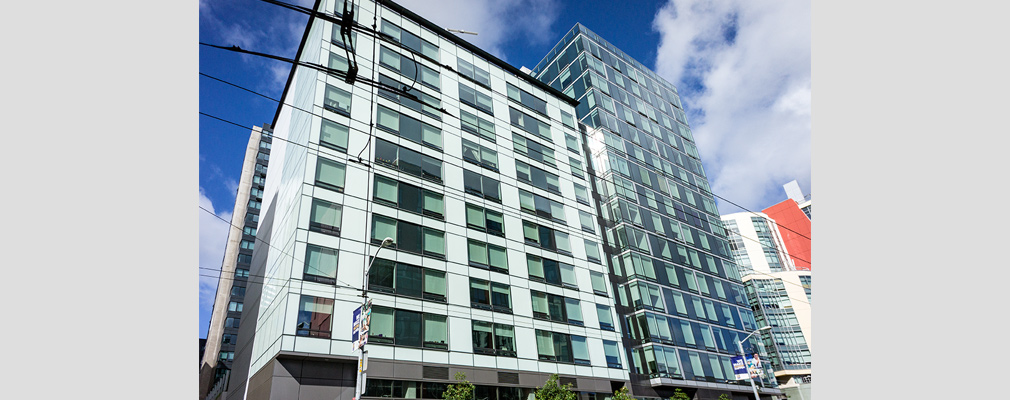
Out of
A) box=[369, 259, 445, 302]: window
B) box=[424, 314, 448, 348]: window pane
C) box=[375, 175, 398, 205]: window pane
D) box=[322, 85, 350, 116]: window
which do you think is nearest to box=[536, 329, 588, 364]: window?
box=[424, 314, 448, 348]: window pane

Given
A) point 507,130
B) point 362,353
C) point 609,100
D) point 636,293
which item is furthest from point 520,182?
point 362,353

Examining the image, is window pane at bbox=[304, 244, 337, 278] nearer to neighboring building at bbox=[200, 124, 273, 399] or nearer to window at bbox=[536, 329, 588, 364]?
window at bbox=[536, 329, 588, 364]

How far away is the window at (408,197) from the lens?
3247cm

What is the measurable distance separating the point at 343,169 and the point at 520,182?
15.2m

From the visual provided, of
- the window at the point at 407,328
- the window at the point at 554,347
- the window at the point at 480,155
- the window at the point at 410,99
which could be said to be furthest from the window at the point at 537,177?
the window at the point at 407,328

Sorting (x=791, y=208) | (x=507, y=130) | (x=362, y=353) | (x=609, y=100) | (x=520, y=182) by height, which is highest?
(x=791, y=208)

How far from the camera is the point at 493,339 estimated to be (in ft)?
104

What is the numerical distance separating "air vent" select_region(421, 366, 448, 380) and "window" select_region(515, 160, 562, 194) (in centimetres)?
1828

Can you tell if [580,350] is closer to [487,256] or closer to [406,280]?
[487,256]

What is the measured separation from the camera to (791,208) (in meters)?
146

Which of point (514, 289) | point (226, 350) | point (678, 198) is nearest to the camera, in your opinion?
point (514, 289)

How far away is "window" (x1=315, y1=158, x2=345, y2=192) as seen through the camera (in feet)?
99.7

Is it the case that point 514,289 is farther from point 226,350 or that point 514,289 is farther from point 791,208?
point 791,208

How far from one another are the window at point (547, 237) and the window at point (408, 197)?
766cm
